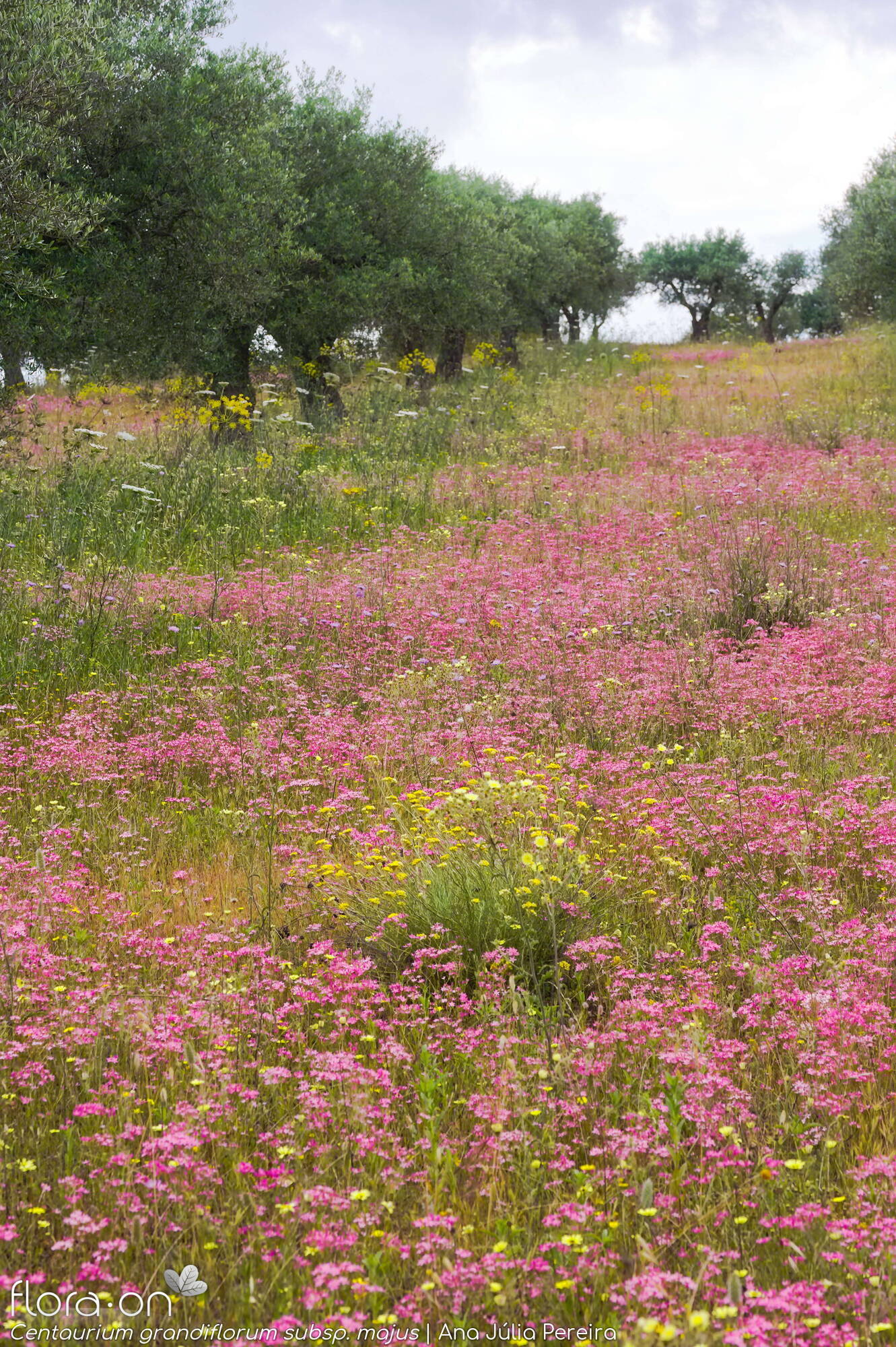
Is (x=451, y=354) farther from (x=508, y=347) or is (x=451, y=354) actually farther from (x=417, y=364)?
(x=508, y=347)

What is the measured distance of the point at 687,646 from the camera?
748 cm

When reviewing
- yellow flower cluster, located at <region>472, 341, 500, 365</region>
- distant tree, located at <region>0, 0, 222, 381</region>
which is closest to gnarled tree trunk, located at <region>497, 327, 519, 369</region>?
yellow flower cluster, located at <region>472, 341, 500, 365</region>

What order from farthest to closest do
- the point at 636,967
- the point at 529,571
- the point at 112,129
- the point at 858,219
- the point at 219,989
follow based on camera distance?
the point at 858,219, the point at 112,129, the point at 529,571, the point at 636,967, the point at 219,989

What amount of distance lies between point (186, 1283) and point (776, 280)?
52.3 metres

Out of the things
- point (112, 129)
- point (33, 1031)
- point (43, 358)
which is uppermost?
point (112, 129)

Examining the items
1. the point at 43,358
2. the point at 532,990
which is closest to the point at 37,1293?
the point at 532,990

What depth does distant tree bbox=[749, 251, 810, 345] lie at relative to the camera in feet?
153

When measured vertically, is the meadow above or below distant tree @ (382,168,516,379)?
below

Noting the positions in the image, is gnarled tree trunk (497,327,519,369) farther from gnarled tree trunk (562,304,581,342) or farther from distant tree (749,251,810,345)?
distant tree (749,251,810,345)

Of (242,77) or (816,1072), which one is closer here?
(816,1072)

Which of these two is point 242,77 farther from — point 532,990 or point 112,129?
point 532,990

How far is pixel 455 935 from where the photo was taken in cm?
405

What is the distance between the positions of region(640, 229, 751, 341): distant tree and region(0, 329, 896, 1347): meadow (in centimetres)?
4027

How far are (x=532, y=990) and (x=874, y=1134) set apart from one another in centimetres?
136
